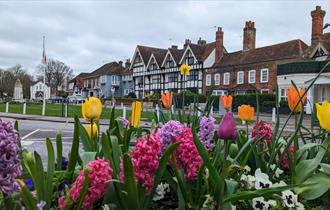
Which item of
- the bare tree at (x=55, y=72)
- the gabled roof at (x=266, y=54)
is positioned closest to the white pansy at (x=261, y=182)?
the gabled roof at (x=266, y=54)

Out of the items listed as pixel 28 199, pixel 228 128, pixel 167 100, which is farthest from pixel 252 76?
pixel 28 199

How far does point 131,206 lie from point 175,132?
33 cm

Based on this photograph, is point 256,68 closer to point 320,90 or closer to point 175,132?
point 320,90

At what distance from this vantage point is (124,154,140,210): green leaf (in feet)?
3.67

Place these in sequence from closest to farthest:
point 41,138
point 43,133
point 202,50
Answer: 1. point 41,138
2. point 43,133
3. point 202,50

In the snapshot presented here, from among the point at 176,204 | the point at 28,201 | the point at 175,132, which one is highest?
the point at 175,132

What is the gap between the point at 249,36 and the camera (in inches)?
1777

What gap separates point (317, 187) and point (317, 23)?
37.2 metres

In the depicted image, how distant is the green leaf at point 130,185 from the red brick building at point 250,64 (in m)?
36.7

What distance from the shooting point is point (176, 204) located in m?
1.57

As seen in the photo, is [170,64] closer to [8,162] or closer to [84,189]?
[84,189]

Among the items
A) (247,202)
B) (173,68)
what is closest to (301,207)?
(247,202)

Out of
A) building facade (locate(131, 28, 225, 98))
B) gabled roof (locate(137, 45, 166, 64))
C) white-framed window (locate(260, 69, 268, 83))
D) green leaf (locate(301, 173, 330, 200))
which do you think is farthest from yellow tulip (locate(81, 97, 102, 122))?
gabled roof (locate(137, 45, 166, 64))

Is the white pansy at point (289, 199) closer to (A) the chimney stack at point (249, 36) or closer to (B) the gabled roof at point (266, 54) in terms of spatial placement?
(B) the gabled roof at point (266, 54)
